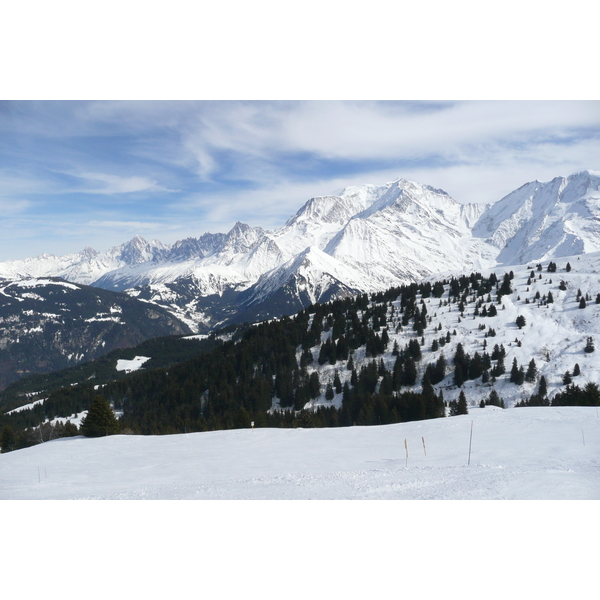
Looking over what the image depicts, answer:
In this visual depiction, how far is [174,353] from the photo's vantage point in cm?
16825

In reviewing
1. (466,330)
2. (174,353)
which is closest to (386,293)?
(466,330)

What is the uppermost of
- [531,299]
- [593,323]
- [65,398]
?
[531,299]

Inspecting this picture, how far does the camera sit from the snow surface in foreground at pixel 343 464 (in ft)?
36.9

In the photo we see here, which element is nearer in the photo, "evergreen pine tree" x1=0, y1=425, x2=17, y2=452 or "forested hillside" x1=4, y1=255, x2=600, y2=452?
"evergreen pine tree" x1=0, y1=425, x2=17, y2=452

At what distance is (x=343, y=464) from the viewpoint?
13.8 metres

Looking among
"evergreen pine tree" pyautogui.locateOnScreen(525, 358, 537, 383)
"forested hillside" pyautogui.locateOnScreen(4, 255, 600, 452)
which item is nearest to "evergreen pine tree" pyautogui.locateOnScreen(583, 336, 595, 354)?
"forested hillside" pyautogui.locateOnScreen(4, 255, 600, 452)

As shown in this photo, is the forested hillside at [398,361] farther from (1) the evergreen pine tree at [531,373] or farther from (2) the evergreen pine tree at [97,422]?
(2) the evergreen pine tree at [97,422]

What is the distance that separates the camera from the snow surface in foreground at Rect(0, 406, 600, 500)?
11242mm

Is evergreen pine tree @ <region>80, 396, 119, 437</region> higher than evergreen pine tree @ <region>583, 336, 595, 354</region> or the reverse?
the reverse

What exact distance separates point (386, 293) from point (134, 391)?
2245 inches

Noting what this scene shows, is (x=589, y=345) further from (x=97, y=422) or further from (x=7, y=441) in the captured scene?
(x=7, y=441)

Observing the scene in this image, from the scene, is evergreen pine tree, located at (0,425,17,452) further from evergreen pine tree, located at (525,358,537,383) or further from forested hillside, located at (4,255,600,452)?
evergreen pine tree, located at (525,358,537,383)

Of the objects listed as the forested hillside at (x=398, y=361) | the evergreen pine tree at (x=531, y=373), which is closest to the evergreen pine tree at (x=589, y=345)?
the forested hillside at (x=398, y=361)

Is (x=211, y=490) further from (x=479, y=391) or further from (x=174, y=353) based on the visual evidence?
(x=174, y=353)
